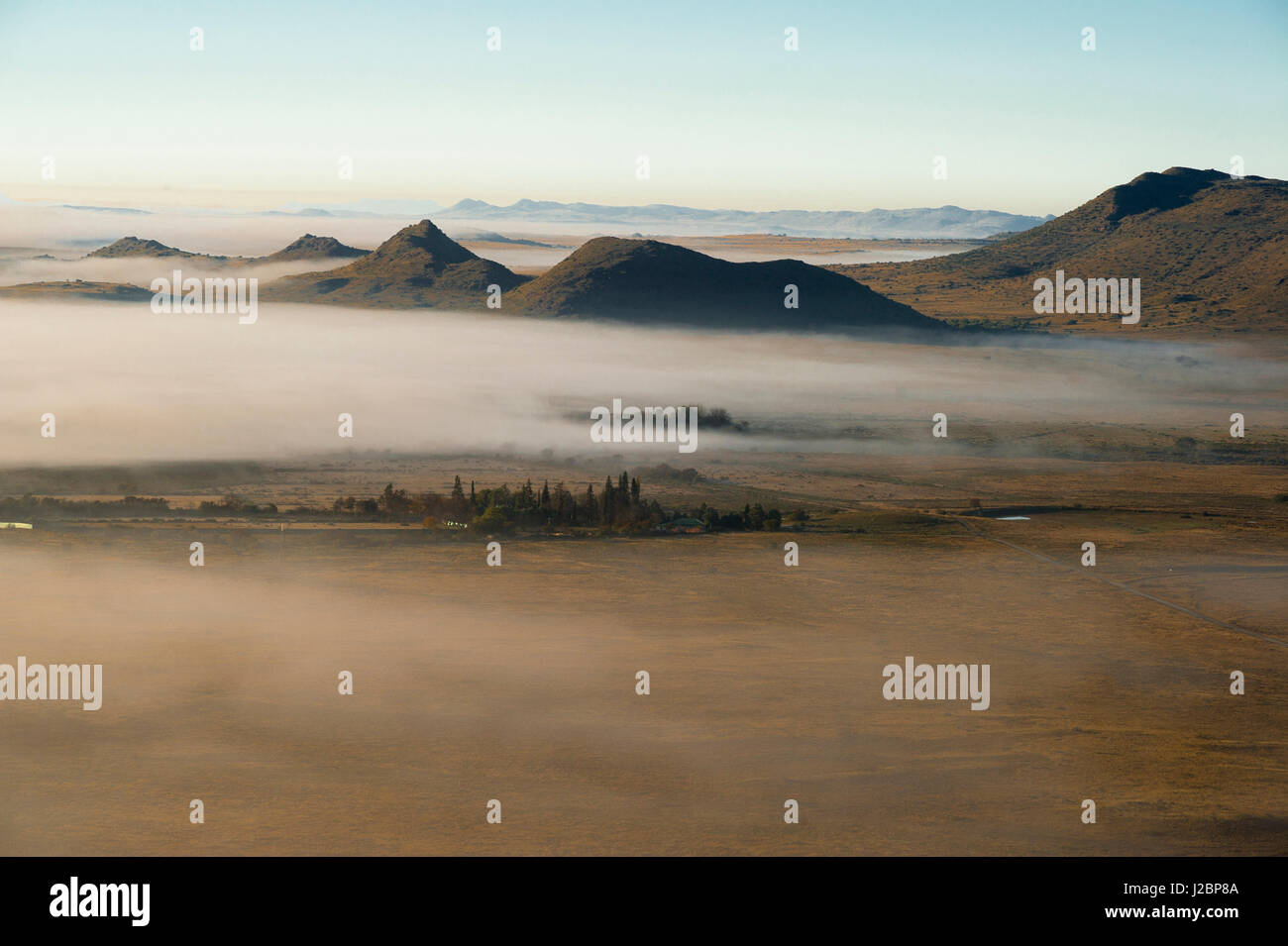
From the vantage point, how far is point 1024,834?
4972cm

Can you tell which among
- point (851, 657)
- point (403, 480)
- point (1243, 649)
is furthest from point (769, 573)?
point (403, 480)

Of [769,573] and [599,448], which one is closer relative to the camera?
[769,573]

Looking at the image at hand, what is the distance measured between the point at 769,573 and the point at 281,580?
1490 inches

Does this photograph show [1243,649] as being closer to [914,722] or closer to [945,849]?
[914,722]

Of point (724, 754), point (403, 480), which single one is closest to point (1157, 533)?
point (724, 754)

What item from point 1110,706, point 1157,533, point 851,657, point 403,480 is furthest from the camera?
point 403,480

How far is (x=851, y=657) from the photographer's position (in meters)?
75.9

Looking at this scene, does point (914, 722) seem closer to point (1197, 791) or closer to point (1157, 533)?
point (1197, 791)

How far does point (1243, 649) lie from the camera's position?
265ft

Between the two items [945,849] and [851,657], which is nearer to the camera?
[945,849]

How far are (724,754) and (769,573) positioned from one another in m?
42.6

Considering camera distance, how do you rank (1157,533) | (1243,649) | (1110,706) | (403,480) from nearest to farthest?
(1110,706) < (1243,649) < (1157,533) < (403,480)

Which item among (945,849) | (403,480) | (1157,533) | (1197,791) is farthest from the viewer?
(403,480)

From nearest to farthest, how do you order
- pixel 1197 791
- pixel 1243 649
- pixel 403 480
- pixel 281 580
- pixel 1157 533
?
1. pixel 1197 791
2. pixel 1243 649
3. pixel 281 580
4. pixel 1157 533
5. pixel 403 480
